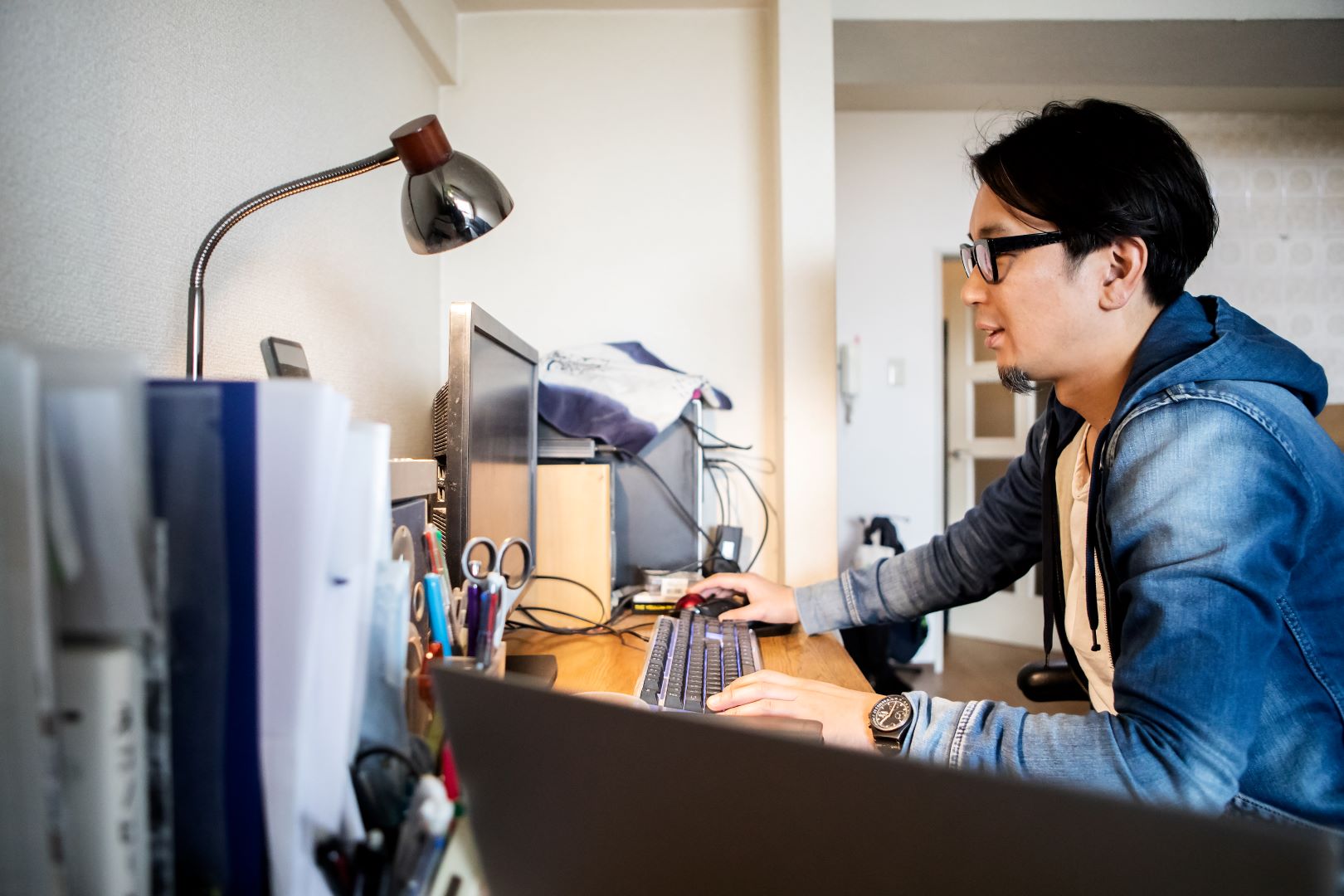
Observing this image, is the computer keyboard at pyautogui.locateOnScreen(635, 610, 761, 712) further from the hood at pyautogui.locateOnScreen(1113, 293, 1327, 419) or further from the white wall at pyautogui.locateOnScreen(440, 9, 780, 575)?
the white wall at pyautogui.locateOnScreen(440, 9, 780, 575)

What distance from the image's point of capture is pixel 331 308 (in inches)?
51.4

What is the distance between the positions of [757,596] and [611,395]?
601 mm

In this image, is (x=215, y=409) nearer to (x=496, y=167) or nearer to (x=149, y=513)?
(x=149, y=513)

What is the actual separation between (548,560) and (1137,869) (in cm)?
125

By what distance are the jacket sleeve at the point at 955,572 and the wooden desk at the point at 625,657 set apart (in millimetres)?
58

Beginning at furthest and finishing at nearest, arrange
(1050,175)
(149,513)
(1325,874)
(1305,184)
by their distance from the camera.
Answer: (1305,184) < (1050,175) < (149,513) < (1325,874)

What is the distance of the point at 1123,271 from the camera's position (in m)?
0.92

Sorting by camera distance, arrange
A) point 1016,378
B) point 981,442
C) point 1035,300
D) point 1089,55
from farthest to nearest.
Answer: point 981,442 < point 1089,55 < point 1016,378 < point 1035,300

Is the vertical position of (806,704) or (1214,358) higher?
(1214,358)

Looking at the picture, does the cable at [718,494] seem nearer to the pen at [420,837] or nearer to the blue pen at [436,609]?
the blue pen at [436,609]

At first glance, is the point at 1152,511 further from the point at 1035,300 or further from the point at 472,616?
the point at 472,616

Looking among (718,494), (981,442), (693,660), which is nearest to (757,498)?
(718,494)

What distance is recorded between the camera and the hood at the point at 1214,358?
2.49 feet

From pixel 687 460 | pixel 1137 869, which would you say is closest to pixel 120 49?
pixel 1137 869
